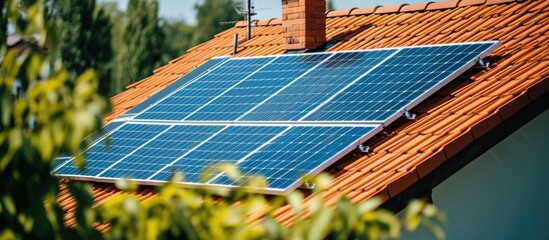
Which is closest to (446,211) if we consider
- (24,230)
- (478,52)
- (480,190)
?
(480,190)

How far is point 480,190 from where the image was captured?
11.2 meters

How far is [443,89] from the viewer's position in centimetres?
Answer: 1216

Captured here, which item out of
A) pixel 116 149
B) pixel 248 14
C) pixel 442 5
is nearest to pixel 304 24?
pixel 442 5

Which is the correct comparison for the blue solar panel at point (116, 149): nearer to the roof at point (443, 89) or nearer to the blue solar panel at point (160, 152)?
the blue solar panel at point (160, 152)

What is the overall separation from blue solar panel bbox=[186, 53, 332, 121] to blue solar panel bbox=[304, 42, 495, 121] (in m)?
1.33

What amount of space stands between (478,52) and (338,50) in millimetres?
3456

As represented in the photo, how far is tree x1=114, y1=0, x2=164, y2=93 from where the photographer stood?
4725 centimetres

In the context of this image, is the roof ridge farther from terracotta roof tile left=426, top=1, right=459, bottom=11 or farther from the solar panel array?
the solar panel array

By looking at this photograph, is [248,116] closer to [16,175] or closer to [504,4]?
[504,4]

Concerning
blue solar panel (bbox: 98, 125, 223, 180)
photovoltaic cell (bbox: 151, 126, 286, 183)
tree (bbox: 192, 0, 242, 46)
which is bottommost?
tree (bbox: 192, 0, 242, 46)

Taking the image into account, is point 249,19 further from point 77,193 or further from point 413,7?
point 77,193

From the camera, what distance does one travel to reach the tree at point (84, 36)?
141ft

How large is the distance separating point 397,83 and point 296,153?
72.4 inches

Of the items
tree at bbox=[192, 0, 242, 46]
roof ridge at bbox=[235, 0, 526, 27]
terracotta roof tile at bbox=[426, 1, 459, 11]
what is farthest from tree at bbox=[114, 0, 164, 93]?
tree at bbox=[192, 0, 242, 46]
